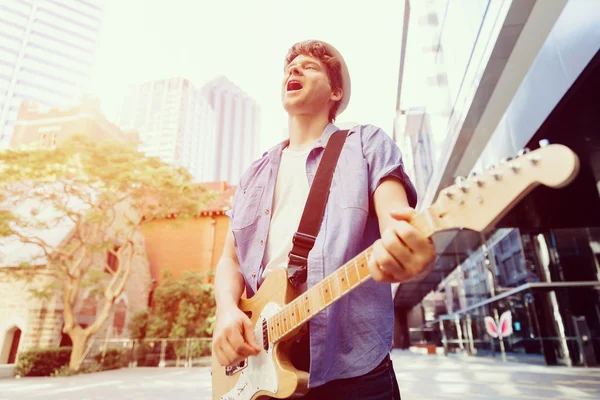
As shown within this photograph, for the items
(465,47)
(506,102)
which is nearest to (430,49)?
(465,47)

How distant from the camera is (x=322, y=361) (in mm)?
1274

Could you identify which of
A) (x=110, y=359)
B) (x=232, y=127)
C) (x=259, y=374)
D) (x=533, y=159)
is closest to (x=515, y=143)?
(x=533, y=159)

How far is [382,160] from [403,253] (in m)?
0.64

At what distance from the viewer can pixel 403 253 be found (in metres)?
0.95

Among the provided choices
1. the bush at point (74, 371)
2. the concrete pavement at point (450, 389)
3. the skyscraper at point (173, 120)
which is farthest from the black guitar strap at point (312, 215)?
the skyscraper at point (173, 120)

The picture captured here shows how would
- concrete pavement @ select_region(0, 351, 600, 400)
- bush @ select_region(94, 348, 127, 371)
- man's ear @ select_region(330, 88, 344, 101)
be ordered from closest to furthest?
man's ear @ select_region(330, 88, 344, 101)
concrete pavement @ select_region(0, 351, 600, 400)
bush @ select_region(94, 348, 127, 371)

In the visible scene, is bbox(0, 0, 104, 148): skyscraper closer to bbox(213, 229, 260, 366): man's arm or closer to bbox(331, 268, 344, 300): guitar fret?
bbox(213, 229, 260, 366): man's arm

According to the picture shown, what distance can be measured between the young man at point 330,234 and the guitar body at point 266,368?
64 mm

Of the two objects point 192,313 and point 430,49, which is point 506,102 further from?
point 192,313

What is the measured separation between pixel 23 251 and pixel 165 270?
7866 millimetres

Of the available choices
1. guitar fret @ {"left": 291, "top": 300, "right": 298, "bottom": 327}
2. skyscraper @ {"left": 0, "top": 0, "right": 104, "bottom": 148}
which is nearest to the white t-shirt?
guitar fret @ {"left": 291, "top": 300, "right": 298, "bottom": 327}

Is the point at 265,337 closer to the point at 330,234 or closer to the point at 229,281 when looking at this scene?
the point at 229,281

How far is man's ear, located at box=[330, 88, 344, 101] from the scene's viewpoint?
2083mm

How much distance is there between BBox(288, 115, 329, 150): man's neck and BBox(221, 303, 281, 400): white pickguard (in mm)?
923
